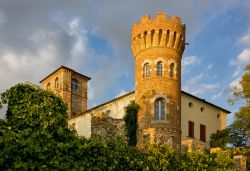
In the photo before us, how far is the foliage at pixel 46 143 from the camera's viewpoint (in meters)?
14.5

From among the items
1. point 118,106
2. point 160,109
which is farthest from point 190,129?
point 160,109

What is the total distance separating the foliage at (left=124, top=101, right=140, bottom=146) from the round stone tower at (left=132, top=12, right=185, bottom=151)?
524 millimetres

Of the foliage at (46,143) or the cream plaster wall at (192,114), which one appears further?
the cream plaster wall at (192,114)

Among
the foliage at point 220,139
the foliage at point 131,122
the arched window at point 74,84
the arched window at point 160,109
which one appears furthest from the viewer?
the arched window at point 74,84

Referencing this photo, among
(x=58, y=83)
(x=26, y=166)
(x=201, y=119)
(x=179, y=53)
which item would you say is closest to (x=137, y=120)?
(x=179, y=53)

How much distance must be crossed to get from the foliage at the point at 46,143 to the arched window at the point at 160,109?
21896mm

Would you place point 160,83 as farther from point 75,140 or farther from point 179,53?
point 75,140

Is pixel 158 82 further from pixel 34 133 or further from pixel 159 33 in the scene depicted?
pixel 34 133

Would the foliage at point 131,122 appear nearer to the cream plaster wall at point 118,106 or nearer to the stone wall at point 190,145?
the stone wall at point 190,145

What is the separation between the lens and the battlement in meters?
41.2

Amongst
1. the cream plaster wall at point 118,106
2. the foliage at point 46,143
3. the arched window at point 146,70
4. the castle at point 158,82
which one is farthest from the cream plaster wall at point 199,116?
the foliage at point 46,143

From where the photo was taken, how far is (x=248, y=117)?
38.9 meters

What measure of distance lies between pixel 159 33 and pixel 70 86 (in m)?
20.0

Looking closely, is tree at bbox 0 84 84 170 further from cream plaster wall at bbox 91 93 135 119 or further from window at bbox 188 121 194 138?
window at bbox 188 121 194 138
